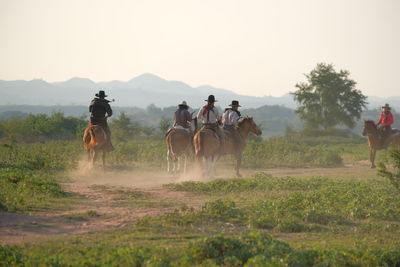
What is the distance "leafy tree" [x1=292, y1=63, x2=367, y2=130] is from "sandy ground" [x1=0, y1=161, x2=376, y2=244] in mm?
38193

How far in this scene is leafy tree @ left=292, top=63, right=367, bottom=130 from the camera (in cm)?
5838

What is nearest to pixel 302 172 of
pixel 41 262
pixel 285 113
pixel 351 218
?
pixel 351 218

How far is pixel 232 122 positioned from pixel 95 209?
28.7ft

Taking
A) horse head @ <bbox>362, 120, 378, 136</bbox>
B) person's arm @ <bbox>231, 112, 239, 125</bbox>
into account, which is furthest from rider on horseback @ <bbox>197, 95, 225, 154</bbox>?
horse head @ <bbox>362, 120, 378, 136</bbox>

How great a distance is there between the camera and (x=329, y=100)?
2312 inches

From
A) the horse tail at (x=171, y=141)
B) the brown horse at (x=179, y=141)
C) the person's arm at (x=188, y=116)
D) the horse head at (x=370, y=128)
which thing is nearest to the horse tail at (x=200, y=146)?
the brown horse at (x=179, y=141)

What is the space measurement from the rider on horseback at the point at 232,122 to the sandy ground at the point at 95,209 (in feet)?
6.25

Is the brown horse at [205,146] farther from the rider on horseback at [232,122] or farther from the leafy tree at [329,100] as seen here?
the leafy tree at [329,100]

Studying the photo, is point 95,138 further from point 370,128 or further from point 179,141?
point 370,128

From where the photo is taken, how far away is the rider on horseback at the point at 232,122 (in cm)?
1978

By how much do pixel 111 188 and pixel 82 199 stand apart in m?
2.24

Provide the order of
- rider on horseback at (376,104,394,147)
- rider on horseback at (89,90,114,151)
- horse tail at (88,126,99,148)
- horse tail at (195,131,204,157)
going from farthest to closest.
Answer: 1. rider on horseback at (376,104,394,147)
2. rider on horseback at (89,90,114,151)
3. horse tail at (88,126,99,148)
4. horse tail at (195,131,204,157)

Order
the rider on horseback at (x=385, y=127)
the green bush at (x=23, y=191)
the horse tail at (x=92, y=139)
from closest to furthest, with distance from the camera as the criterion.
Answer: the green bush at (x=23, y=191), the horse tail at (x=92, y=139), the rider on horseback at (x=385, y=127)

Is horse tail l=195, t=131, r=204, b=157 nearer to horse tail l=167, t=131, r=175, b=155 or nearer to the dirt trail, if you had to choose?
horse tail l=167, t=131, r=175, b=155
